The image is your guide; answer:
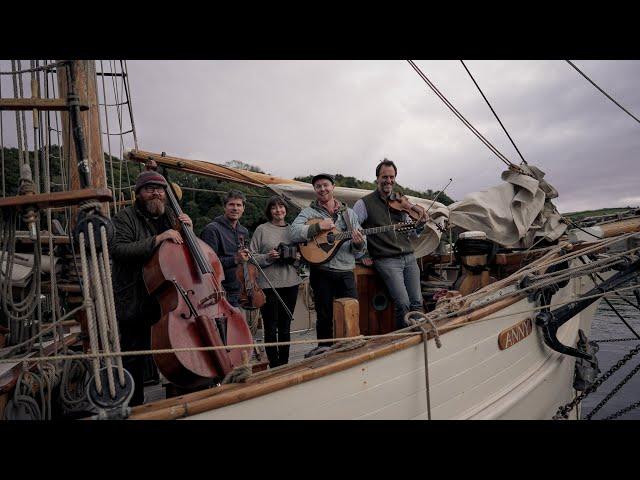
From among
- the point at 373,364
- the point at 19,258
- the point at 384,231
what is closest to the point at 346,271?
the point at 384,231

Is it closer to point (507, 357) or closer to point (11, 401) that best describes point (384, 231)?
point (507, 357)

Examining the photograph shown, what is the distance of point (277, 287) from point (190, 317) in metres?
1.20

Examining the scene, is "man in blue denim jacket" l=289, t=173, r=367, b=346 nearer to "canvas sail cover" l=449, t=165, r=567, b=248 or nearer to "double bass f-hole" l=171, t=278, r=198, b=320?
"double bass f-hole" l=171, t=278, r=198, b=320

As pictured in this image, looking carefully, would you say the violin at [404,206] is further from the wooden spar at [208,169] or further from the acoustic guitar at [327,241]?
the wooden spar at [208,169]

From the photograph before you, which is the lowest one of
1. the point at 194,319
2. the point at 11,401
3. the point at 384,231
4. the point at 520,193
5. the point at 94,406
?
the point at 11,401

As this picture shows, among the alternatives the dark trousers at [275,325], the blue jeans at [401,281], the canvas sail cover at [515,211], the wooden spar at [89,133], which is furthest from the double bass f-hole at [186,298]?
the canvas sail cover at [515,211]

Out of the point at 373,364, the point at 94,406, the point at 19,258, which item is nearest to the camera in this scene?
the point at 94,406

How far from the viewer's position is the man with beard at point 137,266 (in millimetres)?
2238

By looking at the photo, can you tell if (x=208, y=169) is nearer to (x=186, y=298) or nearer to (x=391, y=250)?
(x=391, y=250)

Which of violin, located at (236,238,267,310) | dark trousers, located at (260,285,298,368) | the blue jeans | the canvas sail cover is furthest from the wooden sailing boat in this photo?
violin, located at (236,238,267,310)

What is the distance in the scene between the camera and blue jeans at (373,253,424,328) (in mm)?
3207

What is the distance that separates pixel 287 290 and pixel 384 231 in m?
0.91

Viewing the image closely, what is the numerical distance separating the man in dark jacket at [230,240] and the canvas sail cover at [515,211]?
2.16 m

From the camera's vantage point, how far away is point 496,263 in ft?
13.5
